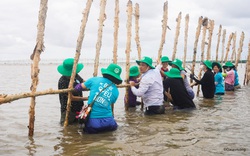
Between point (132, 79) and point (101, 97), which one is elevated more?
point (132, 79)

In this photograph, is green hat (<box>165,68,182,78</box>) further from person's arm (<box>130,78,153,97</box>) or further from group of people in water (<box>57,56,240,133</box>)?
person's arm (<box>130,78,153,97</box>)

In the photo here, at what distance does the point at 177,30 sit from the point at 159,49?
263 cm

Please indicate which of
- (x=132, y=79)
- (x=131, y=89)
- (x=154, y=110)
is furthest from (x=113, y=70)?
(x=132, y=79)

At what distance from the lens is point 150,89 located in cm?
831

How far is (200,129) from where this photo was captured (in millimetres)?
6719

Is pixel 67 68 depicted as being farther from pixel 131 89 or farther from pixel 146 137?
pixel 146 137

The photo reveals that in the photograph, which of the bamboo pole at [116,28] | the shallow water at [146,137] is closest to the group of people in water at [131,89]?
the shallow water at [146,137]

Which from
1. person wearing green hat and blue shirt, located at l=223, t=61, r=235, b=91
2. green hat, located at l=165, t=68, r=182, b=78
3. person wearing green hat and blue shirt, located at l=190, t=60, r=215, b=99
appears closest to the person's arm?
green hat, located at l=165, t=68, r=182, b=78

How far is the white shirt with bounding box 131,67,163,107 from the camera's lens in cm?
805

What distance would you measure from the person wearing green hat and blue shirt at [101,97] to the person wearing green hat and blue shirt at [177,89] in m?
3.06

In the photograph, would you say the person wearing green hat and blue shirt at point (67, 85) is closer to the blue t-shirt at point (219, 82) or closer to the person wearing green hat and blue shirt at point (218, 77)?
the person wearing green hat and blue shirt at point (218, 77)

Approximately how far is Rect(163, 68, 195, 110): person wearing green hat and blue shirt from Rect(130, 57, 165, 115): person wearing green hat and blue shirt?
75 centimetres

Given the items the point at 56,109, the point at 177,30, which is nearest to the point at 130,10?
the point at 177,30

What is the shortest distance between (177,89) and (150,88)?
110 cm
